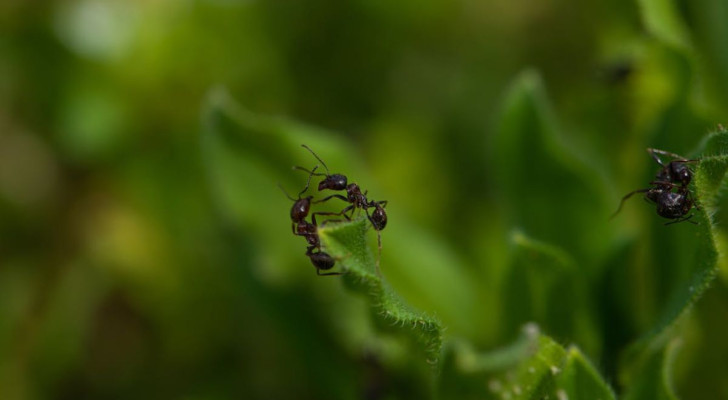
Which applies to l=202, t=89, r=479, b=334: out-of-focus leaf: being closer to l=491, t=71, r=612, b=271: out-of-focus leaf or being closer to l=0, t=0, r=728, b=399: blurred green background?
l=0, t=0, r=728, b=399: blurred green background

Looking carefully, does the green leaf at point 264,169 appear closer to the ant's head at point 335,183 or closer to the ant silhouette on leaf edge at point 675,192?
the ant's head at point 335,183

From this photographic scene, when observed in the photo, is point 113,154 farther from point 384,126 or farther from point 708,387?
point 708,387

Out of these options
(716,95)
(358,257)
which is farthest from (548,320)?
(716,95)

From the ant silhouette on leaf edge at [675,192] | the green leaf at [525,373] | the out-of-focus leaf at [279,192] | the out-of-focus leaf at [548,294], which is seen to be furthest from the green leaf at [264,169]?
the ant silhouette on leaf edge at [675,192]

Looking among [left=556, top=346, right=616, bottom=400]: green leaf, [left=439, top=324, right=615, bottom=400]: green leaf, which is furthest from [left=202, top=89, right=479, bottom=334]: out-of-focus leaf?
[left=556, top=346, right=616, bottom=400]: green leaf

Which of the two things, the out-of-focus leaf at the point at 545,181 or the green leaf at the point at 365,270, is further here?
the out-of-focus leaf at the point at 545,181
